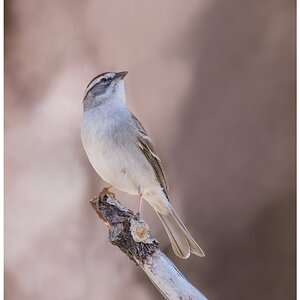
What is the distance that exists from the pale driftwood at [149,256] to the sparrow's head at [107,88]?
229 millimetres

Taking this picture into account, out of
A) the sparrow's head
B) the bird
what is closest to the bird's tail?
the bird

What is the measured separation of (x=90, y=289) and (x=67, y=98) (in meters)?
0.37

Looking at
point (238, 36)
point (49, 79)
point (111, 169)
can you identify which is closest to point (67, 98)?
point (49, 79)

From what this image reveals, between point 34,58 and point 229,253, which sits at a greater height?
point 34,58

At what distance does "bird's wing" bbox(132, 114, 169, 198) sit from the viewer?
1.18m

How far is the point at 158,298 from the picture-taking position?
3.91ft

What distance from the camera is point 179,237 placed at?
3.86 ft

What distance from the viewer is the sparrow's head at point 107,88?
1.19m

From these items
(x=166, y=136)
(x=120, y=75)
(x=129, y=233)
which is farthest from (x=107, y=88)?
(x=129, y=233)

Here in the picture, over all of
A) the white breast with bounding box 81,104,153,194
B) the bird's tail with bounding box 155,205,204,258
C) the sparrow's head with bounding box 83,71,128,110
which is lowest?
the bird's tail with bounding box 155,205,204,258

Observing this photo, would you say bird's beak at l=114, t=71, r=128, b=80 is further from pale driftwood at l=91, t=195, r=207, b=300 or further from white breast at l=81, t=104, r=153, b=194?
pale driftwood at l=91, t=195, r=207, b=300

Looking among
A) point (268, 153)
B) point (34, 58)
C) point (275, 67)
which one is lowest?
point (268, 153)

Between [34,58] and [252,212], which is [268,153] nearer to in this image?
[252,212]

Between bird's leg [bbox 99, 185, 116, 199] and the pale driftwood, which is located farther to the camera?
bird's leg [bbox 99, 185, 116, 199]
